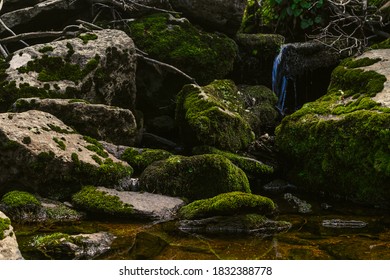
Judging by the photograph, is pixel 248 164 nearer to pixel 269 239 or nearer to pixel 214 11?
pixel 269 239

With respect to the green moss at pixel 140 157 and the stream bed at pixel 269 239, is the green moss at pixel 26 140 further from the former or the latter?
the green moss at pixel 140 157

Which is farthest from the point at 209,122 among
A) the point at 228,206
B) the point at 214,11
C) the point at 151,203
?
the point at 214,11

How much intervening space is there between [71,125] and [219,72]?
16.4 feet

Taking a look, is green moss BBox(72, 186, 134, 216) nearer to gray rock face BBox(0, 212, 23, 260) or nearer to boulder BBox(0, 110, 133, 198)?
boulder BBox(0, 110, 133, 198)

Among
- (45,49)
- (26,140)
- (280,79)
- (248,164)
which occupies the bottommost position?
(248,164)

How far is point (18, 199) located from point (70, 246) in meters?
1.76

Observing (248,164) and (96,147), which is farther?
(248,164)

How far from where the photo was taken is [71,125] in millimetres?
8547

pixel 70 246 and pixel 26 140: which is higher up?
pixel 26 140

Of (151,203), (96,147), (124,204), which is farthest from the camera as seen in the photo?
(96,147)

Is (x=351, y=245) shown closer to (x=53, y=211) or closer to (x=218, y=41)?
(x=53, y=211)

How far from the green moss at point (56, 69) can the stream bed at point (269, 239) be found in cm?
417

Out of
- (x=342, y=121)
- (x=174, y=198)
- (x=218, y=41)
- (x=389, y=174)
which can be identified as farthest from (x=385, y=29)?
(x=174, y=198)

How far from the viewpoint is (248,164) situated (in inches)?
345
